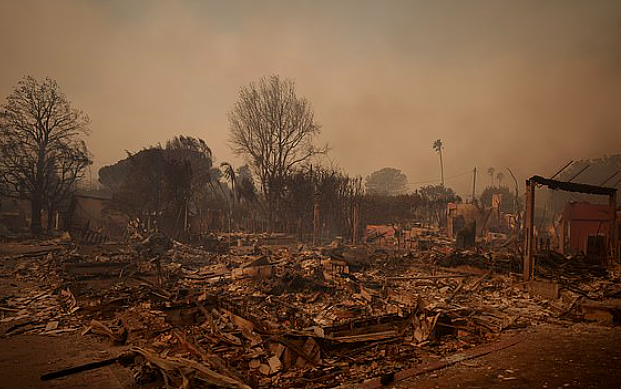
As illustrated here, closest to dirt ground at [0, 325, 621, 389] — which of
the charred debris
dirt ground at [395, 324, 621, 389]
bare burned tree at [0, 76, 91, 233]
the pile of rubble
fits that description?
dirt ground at [395, 324, 621, 389]

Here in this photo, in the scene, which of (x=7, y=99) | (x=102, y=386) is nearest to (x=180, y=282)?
(x=102, y=386)

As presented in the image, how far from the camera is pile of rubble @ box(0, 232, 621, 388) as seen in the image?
5375 mm

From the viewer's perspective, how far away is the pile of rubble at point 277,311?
538 cm

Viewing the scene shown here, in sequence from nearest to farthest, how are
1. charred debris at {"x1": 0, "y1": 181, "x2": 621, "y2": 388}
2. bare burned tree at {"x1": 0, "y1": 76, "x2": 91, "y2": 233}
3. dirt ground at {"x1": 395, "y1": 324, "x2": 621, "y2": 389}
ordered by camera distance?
dirt ground at {"x1": 395, "y1": 324, "x2": 621, "y2": 389}
charred debris at {"x1": 0, "y1": 181, "x2": 621, "y2": 388}
bare burned tree at {"x1": 0, "y1": 76, "x2": 91, "y2": 233}

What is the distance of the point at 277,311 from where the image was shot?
9234 mm

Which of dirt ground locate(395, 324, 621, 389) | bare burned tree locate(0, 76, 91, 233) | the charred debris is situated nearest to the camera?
dirt ground locate(395, 324, 621, 389)

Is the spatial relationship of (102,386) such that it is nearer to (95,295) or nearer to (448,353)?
(448,353)

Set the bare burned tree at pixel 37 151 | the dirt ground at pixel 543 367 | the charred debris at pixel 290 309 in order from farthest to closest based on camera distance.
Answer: the bare burned tree at pixel 37 151 → the charred debris at pixel 290 309 → the dirt ground at pixel 543 367

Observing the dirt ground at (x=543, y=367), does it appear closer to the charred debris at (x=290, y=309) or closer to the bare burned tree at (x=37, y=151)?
the charred debris at (x=290, y=309)

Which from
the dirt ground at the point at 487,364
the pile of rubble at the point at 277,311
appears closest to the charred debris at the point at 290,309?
the pile of rubble at the point at 277,311

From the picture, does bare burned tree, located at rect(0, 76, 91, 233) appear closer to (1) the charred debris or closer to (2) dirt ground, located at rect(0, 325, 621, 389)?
(1) the charred debris

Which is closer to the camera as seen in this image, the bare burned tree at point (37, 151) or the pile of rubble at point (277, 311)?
the pile of rubble at point (277, 311)

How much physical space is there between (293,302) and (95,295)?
5.70 meters

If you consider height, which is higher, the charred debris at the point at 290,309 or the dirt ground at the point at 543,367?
the dirt ground at the point at 543,367
